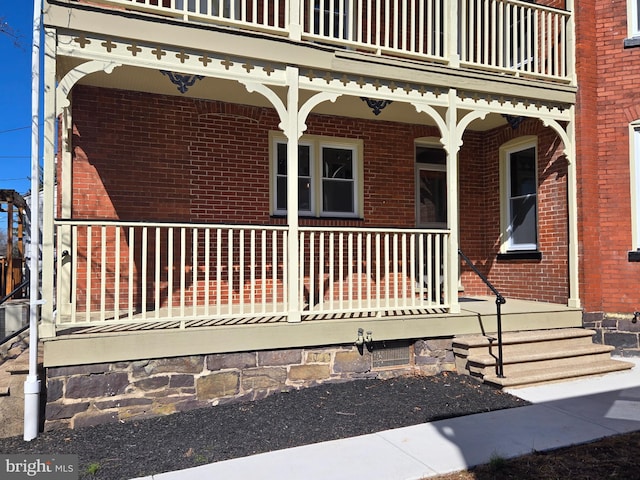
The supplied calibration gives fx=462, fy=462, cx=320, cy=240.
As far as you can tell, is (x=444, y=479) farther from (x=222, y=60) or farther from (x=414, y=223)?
(x=414, y=223)

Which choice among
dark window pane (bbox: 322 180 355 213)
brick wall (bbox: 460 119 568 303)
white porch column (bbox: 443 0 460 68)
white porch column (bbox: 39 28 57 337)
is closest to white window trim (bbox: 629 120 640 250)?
brick wall (bbox: 460 119 568 303)

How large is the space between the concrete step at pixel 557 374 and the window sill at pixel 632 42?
4640mm

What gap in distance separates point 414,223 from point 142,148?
15.4 ft

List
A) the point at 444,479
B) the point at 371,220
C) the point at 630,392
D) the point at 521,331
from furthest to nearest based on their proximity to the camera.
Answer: the point at 371,220 < the point at 521,331 < the point at 630,392 < the point at 444,479

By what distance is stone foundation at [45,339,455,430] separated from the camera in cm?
447

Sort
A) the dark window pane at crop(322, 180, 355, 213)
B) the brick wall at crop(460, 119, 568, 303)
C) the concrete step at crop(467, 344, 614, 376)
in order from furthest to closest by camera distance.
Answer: the dark window pane at crop(322, 180, 355, 213), the brick wall at crop(460, 119, 568, 303), the concrete step at crop(467, 344, 614, 376)

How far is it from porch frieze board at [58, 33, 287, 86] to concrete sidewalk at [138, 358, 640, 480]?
13.2 ft

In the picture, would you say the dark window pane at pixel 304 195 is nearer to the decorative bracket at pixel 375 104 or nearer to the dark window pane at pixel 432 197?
the decorative bracket at pixel 375 104

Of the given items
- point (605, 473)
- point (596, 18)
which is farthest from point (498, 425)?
point (596, 18)

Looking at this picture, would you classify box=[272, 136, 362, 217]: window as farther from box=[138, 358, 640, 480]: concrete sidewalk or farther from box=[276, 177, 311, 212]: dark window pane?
box=[138, 358, 640, 480]: concrete sidewalk

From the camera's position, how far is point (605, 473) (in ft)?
11.2

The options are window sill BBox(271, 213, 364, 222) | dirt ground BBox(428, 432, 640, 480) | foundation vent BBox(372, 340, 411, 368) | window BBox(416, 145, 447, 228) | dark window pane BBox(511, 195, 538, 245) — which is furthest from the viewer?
window BBox(416, 145, 447, 228)

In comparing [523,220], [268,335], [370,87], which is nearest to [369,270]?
[268,335]

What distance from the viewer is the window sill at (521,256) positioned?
7592mm
